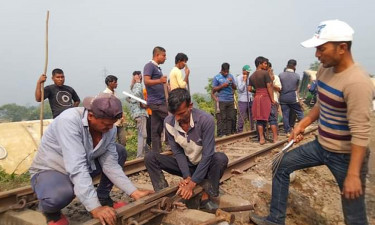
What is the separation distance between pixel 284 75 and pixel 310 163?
564 centimetres

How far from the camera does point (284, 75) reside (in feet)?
27.1

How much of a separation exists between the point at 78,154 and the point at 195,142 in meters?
1.32

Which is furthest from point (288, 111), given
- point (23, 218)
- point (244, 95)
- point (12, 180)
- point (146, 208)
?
point (23, 218)

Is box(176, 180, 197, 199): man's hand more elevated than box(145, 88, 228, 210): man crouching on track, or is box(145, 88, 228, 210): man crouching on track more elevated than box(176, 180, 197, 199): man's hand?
box(145, 88, 228, 210): man crouching on track

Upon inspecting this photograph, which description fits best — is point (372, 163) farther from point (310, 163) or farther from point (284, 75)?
point (310, 163)

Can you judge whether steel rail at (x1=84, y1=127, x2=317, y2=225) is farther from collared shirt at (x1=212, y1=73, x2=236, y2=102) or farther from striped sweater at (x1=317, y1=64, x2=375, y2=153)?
collared shirt at (x1=212, y1=73, x2=236, y2=102)

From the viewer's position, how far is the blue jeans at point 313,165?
103 inches

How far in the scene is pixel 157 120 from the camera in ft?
20.1

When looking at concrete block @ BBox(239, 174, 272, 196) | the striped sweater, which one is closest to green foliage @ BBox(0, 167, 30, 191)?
concrete block @ BBox(239, 174, 272, 196)

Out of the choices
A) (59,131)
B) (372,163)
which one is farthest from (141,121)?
(372,163)

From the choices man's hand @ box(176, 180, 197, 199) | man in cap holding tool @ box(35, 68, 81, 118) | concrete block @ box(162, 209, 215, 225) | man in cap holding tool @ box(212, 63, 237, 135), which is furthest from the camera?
man in cap holding tool @ box(212, 63, 237, 135)

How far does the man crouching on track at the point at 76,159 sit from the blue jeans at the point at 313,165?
4.24 feet

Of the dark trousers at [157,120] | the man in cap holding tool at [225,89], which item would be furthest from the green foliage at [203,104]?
the dark trousers at [157,120]

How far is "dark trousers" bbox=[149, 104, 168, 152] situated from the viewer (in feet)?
19.8
